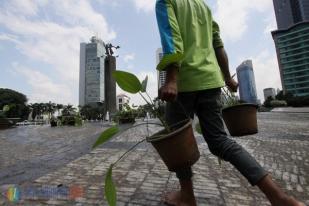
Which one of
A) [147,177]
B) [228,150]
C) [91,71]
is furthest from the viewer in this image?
[91,71]

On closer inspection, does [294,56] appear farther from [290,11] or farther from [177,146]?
[177,146]

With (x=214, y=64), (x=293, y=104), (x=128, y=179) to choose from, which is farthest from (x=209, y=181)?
(x=293, y=104)

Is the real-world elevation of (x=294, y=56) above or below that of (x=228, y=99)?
above

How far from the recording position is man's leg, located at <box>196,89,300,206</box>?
4.64 feet

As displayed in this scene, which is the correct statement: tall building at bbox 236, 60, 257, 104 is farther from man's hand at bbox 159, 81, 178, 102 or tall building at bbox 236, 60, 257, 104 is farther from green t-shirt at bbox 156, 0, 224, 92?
man's hand at bbox 159, 81, 178, 102

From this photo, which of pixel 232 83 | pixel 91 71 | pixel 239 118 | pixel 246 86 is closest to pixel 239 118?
pixel 239 118

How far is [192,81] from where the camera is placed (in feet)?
5.57

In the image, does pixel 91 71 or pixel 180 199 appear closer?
pixel 180 199

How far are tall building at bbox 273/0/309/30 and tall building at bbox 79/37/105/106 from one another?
3641 inches

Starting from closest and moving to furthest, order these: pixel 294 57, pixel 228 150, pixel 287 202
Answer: pixel 287 202
pixel 228 150
pixel 294 57

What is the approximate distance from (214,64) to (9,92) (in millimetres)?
74654

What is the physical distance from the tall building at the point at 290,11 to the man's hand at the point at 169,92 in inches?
5539

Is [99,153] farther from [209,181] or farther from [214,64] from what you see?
[214,64]

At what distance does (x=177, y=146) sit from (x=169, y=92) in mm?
313
